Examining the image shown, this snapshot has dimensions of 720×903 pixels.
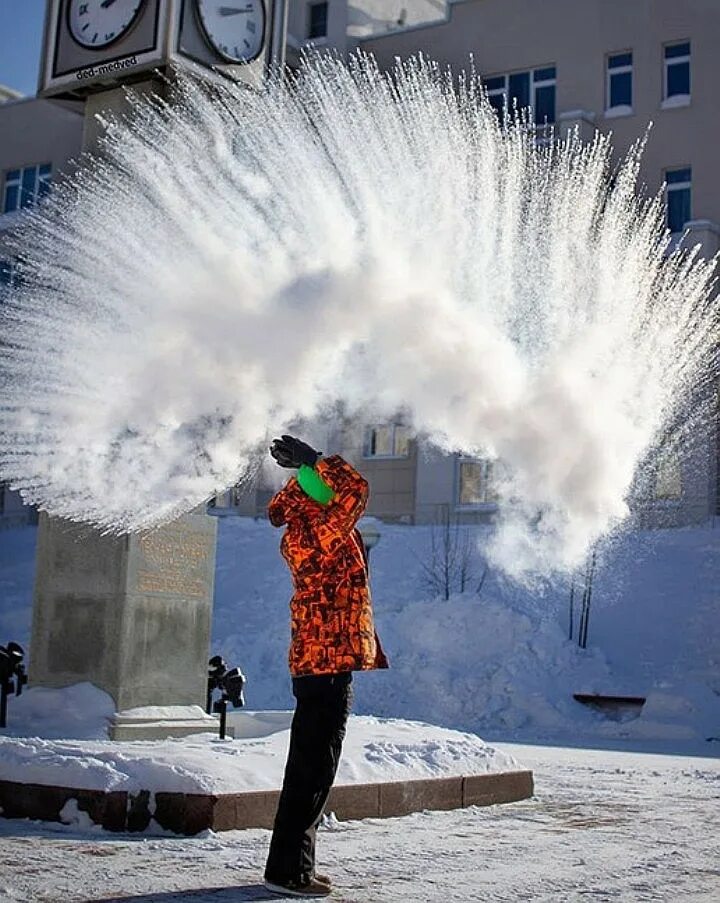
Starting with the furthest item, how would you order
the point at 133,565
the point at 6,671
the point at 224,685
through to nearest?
the point at 224,685
the point at 133,565
the point at 6,671

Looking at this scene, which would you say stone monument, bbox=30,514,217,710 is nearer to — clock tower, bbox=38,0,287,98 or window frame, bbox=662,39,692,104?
clock tower, bbox=38,0,287,98

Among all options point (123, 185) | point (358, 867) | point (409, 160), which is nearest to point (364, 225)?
point (409, 160)

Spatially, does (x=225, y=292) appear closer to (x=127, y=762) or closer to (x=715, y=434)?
(x=127, y=762)

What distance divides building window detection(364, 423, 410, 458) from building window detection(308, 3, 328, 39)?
12.0 metres

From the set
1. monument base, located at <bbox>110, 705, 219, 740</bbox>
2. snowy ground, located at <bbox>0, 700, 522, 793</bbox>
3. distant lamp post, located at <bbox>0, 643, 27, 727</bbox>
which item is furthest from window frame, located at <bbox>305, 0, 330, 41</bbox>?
snowy ground, located at <bbox>0, 700, 522, 793</bbox>

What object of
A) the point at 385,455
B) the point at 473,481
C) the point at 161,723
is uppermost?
the point at 385,455

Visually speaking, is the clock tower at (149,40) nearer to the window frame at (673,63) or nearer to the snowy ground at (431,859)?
the snowy ground at (431,859)

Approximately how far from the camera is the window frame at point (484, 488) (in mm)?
30609

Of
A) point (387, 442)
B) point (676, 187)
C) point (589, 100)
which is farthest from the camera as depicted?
point (387, 442)

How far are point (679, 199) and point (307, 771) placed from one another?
27335mm

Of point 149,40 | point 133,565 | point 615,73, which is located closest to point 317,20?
point 615,73

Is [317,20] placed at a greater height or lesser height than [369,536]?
greater

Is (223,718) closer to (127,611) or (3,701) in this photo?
(127,611)

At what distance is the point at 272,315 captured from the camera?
932cm
